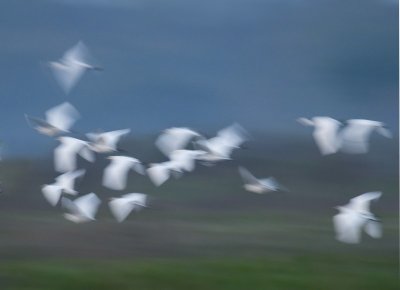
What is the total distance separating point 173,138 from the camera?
1.60 metres

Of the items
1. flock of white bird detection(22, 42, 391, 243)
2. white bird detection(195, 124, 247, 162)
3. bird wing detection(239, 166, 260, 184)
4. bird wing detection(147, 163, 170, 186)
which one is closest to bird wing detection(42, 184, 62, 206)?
flock of white bird detection(22, 42, 391, 243)

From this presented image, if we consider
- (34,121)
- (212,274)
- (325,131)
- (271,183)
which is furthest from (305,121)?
(34,121)

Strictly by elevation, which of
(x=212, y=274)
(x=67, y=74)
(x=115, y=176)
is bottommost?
(x=212, y=274)

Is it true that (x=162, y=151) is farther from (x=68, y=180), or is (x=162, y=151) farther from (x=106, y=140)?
(x=68, y=180)

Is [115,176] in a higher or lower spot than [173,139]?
lower

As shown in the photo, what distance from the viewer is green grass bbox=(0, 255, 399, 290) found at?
1.63 meters

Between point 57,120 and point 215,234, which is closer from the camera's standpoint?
point 57,120

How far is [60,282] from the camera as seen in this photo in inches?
64.0

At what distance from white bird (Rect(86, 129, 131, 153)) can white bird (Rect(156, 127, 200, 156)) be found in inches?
4.1

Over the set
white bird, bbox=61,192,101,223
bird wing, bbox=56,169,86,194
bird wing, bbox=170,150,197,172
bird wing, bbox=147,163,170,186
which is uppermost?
bird wing, bbox=170,150,197,172

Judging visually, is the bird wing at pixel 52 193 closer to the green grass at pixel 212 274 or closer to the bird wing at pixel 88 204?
the bird wing at pixel 88 204

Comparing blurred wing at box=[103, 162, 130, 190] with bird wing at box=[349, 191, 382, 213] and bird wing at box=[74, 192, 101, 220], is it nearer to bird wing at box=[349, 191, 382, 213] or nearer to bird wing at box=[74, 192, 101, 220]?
bird wing at box=[74, 192, 101, 220]

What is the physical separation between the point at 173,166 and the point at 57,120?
1.15ft

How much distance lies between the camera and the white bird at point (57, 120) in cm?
156
